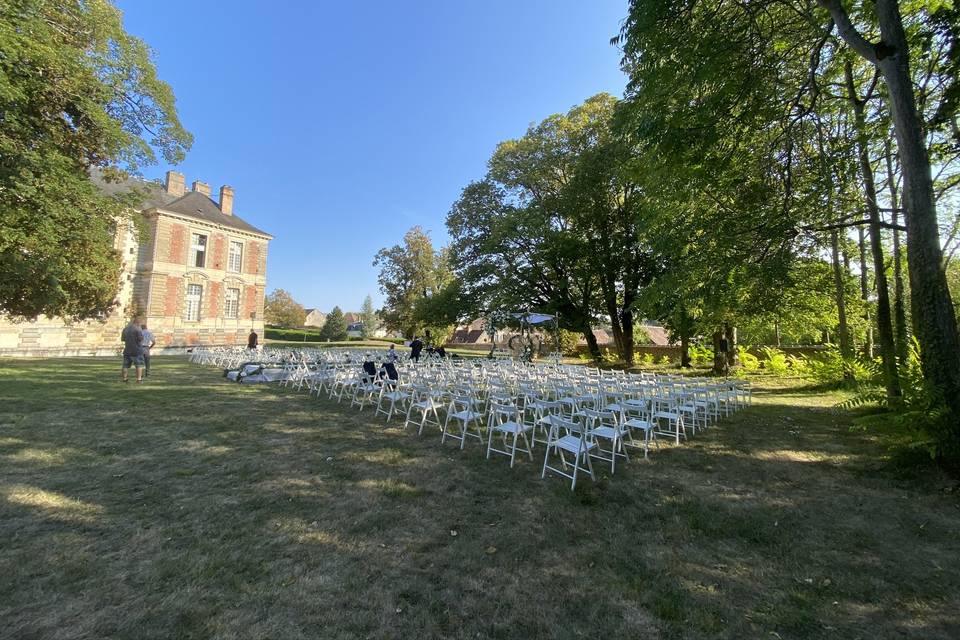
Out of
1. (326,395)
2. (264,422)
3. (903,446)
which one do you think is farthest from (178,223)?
(903,446)

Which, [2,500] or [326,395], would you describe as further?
[326,395]

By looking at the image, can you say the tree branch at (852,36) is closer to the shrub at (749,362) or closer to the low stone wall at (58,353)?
the shrub at (749,362)

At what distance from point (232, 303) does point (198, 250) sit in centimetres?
457

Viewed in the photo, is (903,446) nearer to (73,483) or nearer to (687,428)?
(687,428)

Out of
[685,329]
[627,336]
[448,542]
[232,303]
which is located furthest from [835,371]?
[232,303]

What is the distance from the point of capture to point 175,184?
Result: 32.4 metres

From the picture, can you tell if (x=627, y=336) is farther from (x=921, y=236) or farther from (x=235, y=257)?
(x=235, y=257)

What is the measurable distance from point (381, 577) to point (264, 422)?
522 centimetres

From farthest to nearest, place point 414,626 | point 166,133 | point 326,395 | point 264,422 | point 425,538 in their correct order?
point 166,133 < point 326,395 < point 264,422 < point 425,538 < point 414,626

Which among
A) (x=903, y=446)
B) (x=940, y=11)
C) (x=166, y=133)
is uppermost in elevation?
(x=166, y=133)

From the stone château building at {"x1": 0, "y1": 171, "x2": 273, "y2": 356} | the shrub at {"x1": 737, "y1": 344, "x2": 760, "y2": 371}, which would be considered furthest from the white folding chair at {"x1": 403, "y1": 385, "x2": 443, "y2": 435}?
the stone château building at {"x1": 0, "y1": 171, "x2": 273, "y2": 356}

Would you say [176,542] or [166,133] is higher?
[166,133]

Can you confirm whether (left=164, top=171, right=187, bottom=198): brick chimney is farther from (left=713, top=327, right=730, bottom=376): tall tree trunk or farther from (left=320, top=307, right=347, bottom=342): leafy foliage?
(left=713, top=327, right=730, bottom=376): tall tree trunk

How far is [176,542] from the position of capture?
3.04m
